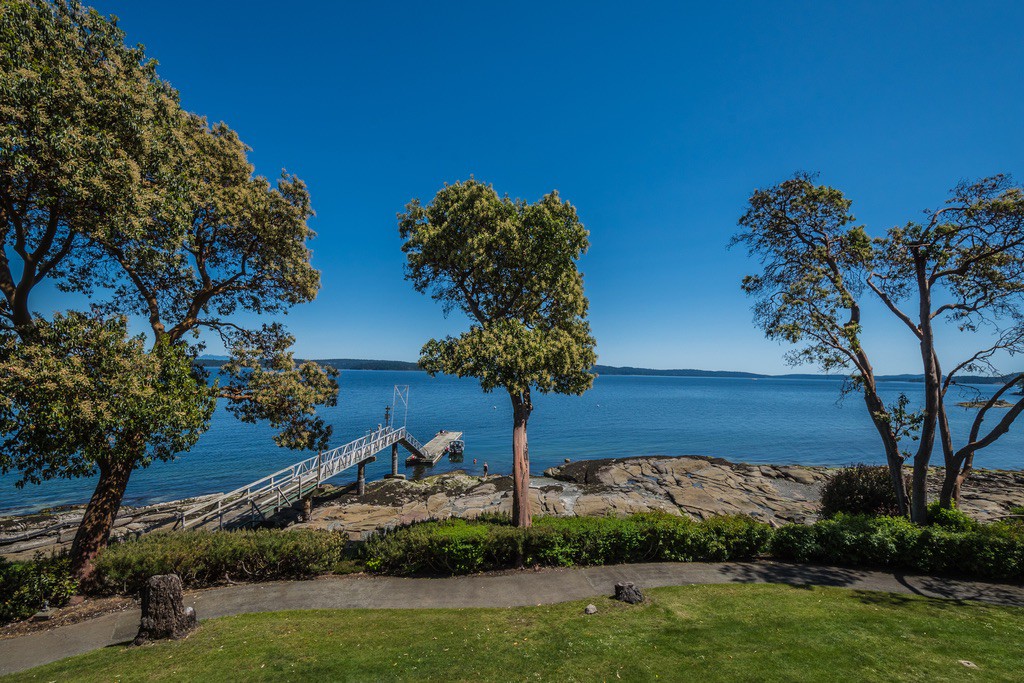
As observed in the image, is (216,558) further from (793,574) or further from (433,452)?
(433,452)

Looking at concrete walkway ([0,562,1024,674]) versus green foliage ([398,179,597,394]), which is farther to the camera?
green foliage ([398,179,597,394])

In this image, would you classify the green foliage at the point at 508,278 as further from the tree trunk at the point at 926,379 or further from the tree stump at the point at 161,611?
the tree trunk at the point at 926,379

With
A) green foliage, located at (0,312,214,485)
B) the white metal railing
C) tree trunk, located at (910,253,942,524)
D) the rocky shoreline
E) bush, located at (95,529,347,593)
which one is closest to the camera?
green foliage, located at (0,312,214,485)

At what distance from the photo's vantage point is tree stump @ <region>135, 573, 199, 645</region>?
9648 millimetres

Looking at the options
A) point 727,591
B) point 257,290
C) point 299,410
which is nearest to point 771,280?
point 727,591

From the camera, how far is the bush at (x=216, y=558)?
12.3 meters

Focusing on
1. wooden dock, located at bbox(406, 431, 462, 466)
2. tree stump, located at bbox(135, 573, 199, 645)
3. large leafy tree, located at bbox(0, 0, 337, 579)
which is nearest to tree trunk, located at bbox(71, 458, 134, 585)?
large leafy tree, located at bbox(0, 0, 337, 579)

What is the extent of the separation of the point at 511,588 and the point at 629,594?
11.8 feet

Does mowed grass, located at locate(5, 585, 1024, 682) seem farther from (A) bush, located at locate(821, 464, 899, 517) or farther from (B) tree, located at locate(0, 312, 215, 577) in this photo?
(A) bush, located at locate(821, 464, 899, 517)

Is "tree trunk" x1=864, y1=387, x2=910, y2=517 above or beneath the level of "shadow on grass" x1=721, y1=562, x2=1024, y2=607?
above

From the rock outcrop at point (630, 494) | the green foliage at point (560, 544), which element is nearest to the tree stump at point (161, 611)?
the green foliage at point (560, 544)

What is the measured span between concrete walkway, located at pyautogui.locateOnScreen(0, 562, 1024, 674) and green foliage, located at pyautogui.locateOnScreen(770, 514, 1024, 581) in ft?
1.77

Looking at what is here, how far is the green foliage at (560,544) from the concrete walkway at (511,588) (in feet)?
1.44

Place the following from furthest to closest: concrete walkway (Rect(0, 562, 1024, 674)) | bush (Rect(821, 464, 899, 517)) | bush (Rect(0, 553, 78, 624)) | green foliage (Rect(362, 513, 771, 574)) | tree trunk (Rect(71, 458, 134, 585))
→ 1. bush (Rect(821, 464, 899, 517))
2. green foliage (Rect(362, 513, 771, 574))
3. tree trunk (Rect(71, 458, 134, 585))
4. concrete walkway (Rect(0, 562, 1024, 674))
5. bush (Rect(0, 553, 78, 624))
